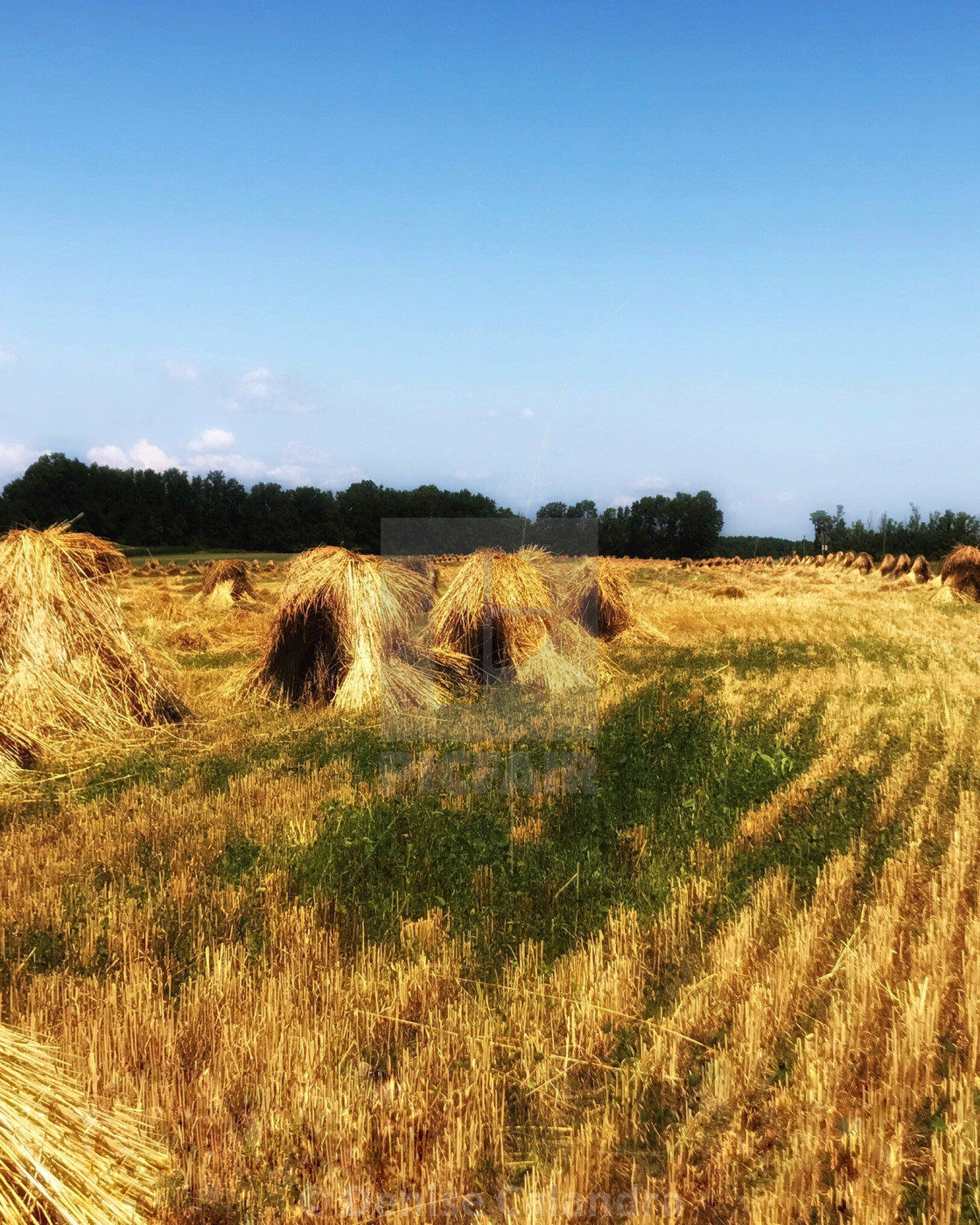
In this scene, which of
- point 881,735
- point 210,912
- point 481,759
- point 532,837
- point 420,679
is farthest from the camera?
point 420,679

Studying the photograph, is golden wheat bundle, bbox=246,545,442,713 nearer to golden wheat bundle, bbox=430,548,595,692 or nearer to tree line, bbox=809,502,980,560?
golden wheat bundle, bbox=430,548,595,692

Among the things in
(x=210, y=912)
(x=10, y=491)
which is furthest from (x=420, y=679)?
(x=10, y=491)

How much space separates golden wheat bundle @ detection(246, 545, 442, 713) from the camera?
10781 millimetres

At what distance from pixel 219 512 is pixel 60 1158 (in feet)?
244

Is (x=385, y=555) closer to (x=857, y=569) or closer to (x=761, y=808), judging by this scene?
(x=761, y=808)

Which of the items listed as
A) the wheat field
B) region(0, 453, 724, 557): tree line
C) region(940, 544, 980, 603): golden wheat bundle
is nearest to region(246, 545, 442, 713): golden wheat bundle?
the wheat field

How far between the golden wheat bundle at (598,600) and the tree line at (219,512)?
43.0 metres

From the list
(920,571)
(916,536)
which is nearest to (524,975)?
(920,571)

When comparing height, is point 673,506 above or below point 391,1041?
above

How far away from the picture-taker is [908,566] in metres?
40.1

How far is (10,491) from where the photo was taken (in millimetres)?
73062

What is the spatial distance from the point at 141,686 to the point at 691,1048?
8064mm

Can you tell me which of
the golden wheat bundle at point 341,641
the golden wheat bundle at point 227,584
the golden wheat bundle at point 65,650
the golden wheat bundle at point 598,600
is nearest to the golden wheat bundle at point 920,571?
the golden wheat bundle at point 598,600

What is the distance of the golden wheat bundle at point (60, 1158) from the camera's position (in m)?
2.40
